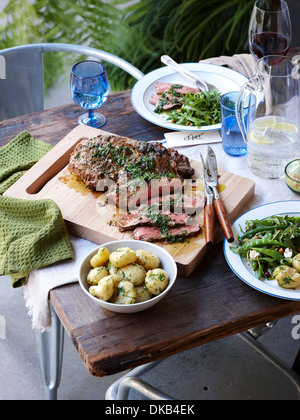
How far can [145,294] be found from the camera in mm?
1273

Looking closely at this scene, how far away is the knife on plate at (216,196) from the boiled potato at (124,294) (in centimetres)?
32

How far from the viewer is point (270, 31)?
1.87 meters

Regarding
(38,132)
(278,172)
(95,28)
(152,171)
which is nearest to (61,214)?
(152,171)

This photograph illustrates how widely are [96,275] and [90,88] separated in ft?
2.72

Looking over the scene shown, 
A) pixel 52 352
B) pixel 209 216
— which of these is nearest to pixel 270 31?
pixel 209 216

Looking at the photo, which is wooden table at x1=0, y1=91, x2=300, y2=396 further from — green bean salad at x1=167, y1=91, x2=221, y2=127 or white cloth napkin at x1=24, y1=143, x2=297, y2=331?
green bean salad at x1=167, y1=91, x2=221, y2=127

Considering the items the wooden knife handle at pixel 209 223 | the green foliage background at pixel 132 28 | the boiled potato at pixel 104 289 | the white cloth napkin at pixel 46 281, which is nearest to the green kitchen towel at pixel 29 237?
the white cloth napkin at pixel 46 281

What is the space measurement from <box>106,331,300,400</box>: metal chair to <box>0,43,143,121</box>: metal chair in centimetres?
117

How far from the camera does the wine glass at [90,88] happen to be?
1880mm

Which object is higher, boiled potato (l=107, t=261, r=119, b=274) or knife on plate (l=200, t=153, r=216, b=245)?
boiled potato (l=107, t=261, r=119, b=274)

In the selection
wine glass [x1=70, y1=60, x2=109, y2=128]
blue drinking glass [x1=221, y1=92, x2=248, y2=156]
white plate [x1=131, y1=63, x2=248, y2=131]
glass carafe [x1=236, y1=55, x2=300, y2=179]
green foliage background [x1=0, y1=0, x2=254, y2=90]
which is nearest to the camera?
glass carafe [x1=236, y1=55, x2=300, y2=179]

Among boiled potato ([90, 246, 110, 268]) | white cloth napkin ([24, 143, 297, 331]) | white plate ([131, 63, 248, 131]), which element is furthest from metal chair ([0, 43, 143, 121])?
boiled potato ([90, 246, 110, 268])

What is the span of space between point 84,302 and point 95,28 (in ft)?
9.49

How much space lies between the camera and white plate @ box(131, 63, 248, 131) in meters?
2.01
